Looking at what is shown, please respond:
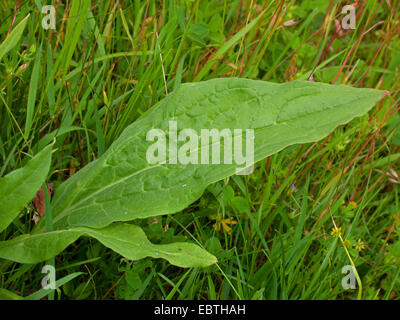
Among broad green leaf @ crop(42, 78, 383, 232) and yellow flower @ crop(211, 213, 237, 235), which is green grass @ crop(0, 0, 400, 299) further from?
broad green leaf @ crop(42, 78, 383, 232)

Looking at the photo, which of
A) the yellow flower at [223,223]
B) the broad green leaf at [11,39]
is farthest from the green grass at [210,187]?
the broad green leaf at [11,39]

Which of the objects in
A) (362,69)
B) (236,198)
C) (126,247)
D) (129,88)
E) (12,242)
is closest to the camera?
(126,247)

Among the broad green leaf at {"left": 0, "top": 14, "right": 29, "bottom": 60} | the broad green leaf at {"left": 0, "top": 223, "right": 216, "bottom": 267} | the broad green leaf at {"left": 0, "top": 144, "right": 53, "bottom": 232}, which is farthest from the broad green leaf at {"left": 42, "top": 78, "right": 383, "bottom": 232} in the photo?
→ the broad green leaf at {"left": 0, "top": 14, "right": 29, "bottom": 60}

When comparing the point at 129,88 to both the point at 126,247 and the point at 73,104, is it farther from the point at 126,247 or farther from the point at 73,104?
the point at 126,247

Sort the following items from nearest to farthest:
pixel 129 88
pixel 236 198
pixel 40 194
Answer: pixel 40 194, pixel 236 198, pixel 129 88

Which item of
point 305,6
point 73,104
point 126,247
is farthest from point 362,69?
point 126,247

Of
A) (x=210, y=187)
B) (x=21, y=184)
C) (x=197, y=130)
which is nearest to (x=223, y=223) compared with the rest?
(x=210, y=187)

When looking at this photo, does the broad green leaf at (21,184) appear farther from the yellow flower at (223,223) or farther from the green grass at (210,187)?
the yellow flower at (223,223)

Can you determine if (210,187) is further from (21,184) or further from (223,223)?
(21,184)
